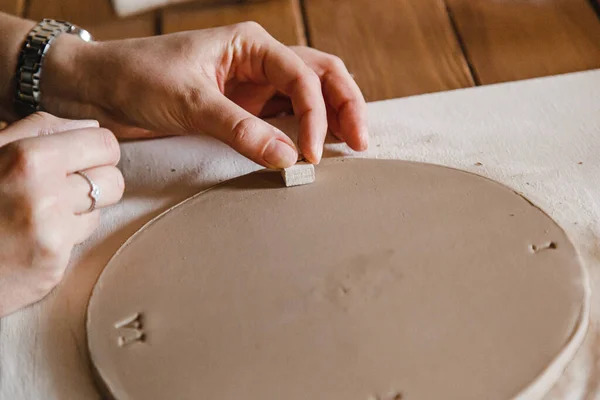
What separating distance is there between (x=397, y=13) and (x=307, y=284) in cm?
62

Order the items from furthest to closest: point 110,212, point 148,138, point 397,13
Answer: point 397,13 → point 148,138 → point 110,212

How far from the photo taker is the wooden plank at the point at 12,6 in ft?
3.71

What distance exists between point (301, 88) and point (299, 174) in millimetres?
124

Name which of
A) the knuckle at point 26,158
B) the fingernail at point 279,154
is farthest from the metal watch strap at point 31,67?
the fingernail at point 279,154

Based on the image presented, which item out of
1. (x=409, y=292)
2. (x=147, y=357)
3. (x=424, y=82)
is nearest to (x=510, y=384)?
(x=409, y=292)

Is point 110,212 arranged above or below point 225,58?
below

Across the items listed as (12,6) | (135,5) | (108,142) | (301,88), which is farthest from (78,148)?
(12,6)

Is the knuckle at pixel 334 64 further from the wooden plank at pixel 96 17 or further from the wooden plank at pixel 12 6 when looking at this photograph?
the wooden plank at pixel 12 6

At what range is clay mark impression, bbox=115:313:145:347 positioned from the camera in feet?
1.83

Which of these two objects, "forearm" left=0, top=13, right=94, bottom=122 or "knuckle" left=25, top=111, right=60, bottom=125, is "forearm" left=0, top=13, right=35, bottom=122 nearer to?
"forearm" left=0, top=13, right=94, bottom=122

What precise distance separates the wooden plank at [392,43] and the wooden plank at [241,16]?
0.03m

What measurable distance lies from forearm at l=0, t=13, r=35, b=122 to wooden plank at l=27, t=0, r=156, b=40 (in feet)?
0.72

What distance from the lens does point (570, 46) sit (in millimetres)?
925

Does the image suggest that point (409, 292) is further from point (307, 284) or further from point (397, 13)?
point (397, 13)
